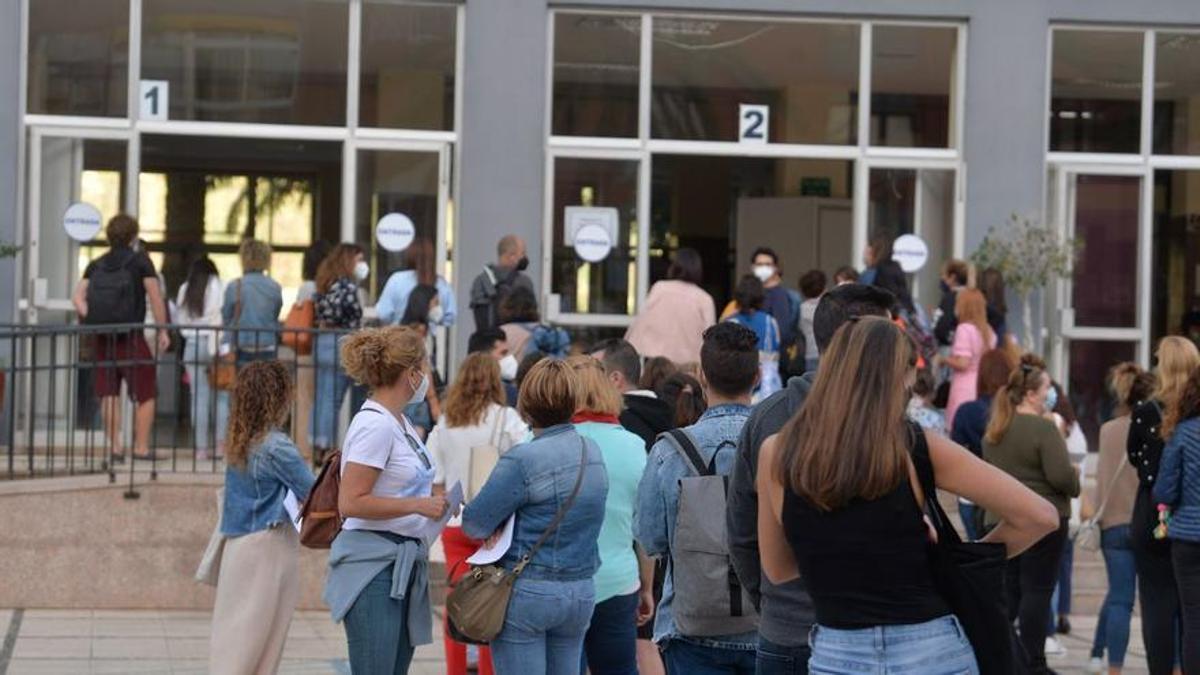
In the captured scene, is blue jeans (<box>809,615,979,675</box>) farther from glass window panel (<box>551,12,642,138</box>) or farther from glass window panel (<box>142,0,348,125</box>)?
glass window panel (<box>142,0,348,125</box>)

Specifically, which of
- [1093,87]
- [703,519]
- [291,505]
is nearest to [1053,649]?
[291,505]

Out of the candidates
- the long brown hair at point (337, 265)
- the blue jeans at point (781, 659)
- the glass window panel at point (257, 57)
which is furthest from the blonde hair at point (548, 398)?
the glass window panel at point (257, 57)

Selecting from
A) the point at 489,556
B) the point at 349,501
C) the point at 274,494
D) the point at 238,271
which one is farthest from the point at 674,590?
the point at 238,271

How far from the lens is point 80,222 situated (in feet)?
52.3

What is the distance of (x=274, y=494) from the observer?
8391mm

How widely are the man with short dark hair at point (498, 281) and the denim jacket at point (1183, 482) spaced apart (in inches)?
242

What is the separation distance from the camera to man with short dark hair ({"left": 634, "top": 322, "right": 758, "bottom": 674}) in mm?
6457

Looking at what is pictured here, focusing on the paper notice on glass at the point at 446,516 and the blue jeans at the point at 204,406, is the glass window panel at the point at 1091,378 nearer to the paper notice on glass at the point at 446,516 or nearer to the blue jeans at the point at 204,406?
the blue jeans at the point at 204,406

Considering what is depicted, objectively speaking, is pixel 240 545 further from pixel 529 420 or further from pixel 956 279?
pixel 956 279

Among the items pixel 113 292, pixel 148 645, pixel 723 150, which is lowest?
pixel 148 645

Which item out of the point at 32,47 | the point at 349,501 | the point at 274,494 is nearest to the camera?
the point at 349,501

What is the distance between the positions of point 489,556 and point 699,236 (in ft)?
37.6

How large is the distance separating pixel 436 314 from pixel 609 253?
264 cm

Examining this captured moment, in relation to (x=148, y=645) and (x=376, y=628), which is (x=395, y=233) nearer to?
(x=148, y=645)
